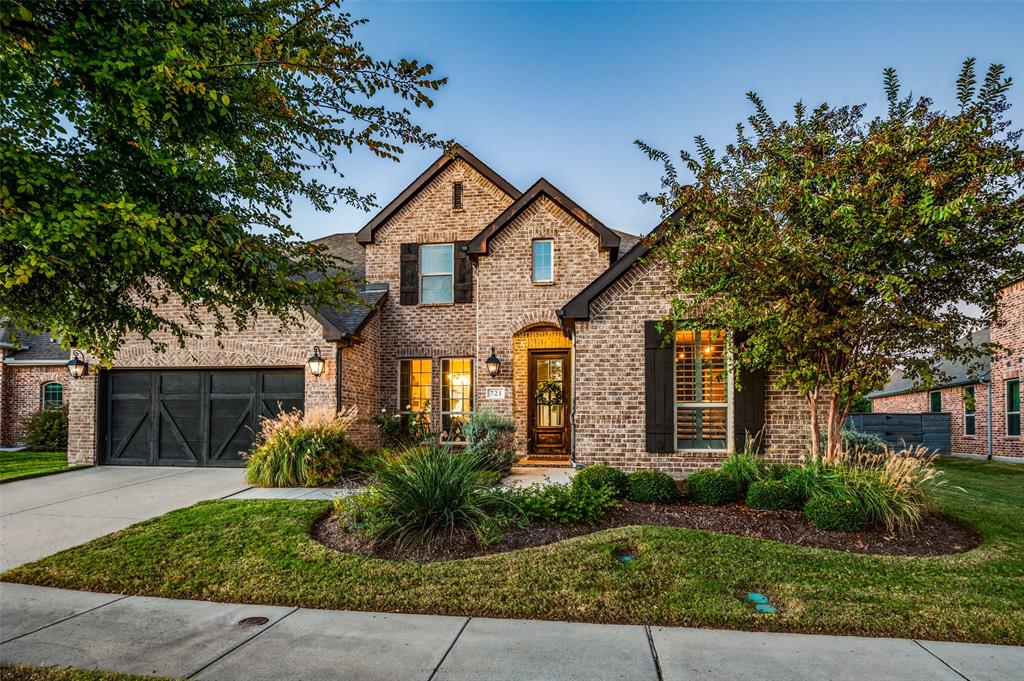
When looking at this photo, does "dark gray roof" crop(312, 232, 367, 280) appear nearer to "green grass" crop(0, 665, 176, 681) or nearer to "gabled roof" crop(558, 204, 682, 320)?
"gabled roof" crop(558, 204, 682, 320)

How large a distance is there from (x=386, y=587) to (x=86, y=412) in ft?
37.6

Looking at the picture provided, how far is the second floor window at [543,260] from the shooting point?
12273 millimetres

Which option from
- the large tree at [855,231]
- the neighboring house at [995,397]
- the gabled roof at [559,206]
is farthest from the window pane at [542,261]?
the neighboring house at [995,397]

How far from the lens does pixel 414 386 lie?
529 inches

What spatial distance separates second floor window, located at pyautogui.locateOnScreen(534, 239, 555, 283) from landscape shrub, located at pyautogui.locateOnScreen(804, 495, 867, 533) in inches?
296

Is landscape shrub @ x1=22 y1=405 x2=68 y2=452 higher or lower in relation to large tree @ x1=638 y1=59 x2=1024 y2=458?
lower

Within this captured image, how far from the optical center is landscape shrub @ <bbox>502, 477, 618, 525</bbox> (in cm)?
604

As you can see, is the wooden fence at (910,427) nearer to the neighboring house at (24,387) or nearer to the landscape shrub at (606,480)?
the landscape shrub at (606,480)

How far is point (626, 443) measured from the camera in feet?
29.6

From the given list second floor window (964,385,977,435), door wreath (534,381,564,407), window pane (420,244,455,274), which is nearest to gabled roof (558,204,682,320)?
door wreath (534,381,564,407)

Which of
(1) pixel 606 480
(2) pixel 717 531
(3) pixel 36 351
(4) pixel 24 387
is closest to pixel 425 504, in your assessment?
(1) pixel 606 480

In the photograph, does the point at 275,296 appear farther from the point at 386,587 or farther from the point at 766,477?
the point at 766,477

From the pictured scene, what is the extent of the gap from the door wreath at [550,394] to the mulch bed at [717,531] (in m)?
5.84

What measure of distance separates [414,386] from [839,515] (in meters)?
9.72
